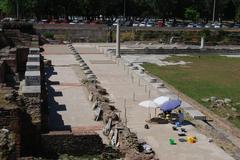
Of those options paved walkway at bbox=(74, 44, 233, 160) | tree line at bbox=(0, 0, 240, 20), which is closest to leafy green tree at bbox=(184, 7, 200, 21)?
tree line at bbox=(0, 0, 240, 20)

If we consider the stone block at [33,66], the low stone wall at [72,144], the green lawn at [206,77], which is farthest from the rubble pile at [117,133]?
the green lawn at [206,77]

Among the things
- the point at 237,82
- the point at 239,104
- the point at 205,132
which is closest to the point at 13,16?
the point at 237,82

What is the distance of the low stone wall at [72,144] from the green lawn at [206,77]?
845 centimetres

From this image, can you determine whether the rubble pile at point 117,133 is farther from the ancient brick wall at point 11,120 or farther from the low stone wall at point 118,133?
the ancient brick wall at point 11,120

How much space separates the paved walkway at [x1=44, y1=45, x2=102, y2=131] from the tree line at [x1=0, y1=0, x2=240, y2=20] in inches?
1882

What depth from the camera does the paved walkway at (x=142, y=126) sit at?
600 inches

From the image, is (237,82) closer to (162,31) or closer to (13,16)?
(162,31)

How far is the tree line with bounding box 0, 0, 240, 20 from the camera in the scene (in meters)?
84.5

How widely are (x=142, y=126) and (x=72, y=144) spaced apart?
442 cm

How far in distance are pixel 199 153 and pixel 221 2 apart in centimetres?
8272

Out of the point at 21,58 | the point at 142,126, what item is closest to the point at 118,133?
the point at 142,126

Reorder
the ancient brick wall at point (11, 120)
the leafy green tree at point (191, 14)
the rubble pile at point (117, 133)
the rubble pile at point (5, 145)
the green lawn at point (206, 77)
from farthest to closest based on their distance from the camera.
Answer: the leafy green tree at point (191, 14), the green lawn at point (206, 77), the rubble pile at point (117, 133), the ancient brick wall at point (11, 120), the rubble pile at point (5, 145)

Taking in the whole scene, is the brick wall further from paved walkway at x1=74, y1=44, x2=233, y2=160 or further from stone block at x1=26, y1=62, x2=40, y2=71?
stone block at x1=26, y1=62, x2=40, y2=71

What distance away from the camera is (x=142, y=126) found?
1872 centimetres
